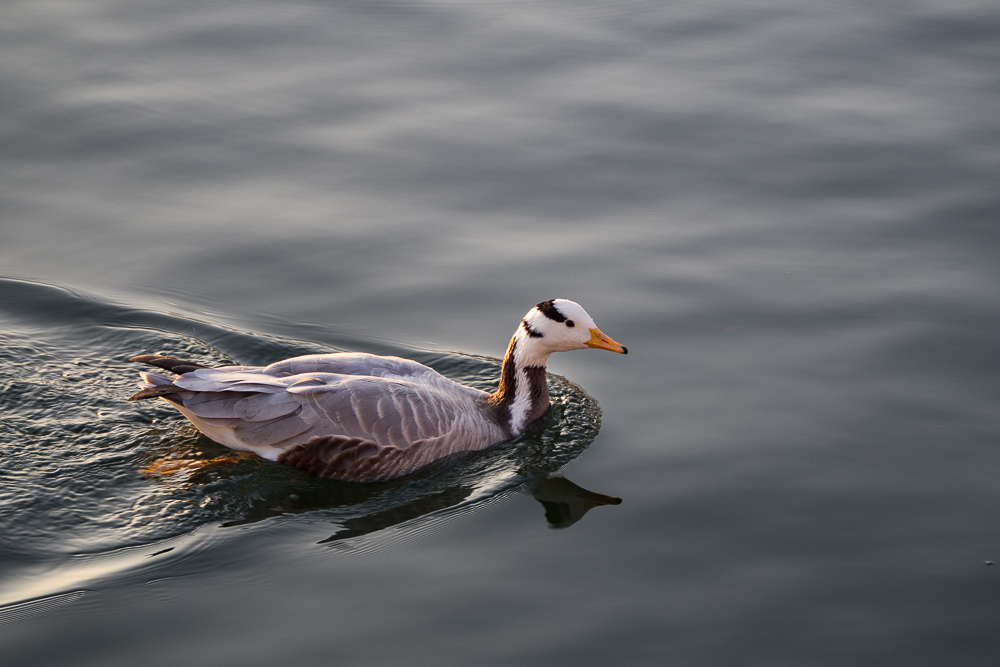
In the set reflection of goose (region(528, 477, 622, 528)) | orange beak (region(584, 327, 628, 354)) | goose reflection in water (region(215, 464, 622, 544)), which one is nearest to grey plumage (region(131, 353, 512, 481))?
goose reflection in water (region(215, 464, 622, 544))

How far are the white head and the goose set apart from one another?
0.02 m

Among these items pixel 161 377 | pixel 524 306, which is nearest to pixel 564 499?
pixel 524 306

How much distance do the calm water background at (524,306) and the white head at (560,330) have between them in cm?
65

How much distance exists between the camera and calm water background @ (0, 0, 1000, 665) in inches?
290

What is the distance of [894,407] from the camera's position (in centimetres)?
958

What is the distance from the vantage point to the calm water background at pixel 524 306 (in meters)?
7.36

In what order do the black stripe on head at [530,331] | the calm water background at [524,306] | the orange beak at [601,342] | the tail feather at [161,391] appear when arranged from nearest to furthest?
1. the calm water background at [524,306]
2. the tail feather at [161,391]
3. the orange beak at [601,342]
4. the black stripe on head at [530,331]

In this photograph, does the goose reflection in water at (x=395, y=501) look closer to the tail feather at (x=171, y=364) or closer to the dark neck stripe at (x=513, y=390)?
the dark neck stripe at (x=513, y=390)

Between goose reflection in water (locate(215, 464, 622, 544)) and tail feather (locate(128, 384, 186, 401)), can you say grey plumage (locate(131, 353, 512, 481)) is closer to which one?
tail feather (locate(128, 384, 186, 401))

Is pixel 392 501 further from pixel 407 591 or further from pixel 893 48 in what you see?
pixel 893 48

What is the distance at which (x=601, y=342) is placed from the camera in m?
9.74

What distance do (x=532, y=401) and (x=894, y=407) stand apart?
10.3 ft

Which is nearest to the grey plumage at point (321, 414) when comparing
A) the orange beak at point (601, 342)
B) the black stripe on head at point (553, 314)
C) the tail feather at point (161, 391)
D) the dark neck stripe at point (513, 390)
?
the tail feather at point (161, 391)

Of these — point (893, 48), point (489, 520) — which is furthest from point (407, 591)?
point (893, 48)
